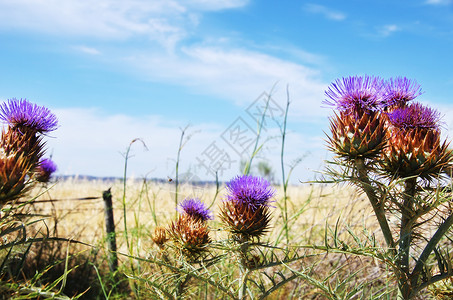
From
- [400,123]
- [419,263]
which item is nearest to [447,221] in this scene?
[419,263]

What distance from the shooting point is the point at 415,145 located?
8.45 feet

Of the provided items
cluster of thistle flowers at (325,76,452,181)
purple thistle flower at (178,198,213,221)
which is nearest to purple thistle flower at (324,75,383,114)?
cluster of thistle flowers at (325,76,452,181)

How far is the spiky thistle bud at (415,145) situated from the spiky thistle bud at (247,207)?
0.81m

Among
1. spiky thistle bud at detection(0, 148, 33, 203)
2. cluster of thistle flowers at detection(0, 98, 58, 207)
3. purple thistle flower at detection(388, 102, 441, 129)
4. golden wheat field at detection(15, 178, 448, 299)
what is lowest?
golden wheat field at detection(15, 178, 448, 299)

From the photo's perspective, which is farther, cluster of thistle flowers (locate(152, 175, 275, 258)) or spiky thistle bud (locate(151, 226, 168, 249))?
spiky thistle bud (locate(151, 226, 168, 249))

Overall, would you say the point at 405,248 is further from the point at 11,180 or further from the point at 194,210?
the point at 11,180

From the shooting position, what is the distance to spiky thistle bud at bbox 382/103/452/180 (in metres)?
2.55

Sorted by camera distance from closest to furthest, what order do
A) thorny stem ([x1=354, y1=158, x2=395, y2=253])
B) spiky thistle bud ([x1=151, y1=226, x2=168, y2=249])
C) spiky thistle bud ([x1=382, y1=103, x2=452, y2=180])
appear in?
thorny stem ([x1=354, y1=158, x2=395, y2=253]), spiky thistle bud ([x1=382, y1=103, x2=452, y2=180]), spiky thistle bud ([x1=151, y1=226, x2=168, y2=249])

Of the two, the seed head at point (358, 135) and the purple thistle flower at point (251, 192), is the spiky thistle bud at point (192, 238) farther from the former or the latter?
the seed head at point (358, 135)

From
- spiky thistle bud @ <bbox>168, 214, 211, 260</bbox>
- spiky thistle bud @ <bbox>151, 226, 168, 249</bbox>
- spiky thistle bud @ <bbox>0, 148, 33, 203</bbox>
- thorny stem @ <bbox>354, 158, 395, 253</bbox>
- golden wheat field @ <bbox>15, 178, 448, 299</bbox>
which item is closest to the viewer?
spiky thistle bud @ <bbox>0, 148, 33, 203</bbox>

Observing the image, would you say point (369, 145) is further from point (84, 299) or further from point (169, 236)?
point (84, 299)

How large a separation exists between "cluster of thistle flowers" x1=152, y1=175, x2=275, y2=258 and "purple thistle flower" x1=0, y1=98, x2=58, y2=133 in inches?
45.9

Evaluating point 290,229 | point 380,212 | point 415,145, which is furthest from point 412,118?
point 290,229

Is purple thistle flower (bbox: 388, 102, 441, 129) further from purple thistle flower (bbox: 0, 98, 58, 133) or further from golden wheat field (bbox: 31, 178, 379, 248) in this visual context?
purple thistle flower (bbox: 0, 98, 58, 133)
